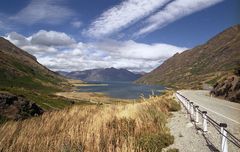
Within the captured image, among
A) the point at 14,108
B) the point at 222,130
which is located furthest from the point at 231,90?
the point at 222,130

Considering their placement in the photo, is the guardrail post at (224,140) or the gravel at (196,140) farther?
the gravel at (196,140)

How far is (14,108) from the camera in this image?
27609 millimetres

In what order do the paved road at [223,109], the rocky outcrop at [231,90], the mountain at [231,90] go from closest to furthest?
1. the paved road at [223,109]
2. the rocky outcrop at [231,90]
3. the mountain at [231,90]

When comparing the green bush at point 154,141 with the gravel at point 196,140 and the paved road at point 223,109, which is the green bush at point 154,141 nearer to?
the gravel at point 196,140

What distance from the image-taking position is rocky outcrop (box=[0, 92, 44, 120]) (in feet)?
84.2

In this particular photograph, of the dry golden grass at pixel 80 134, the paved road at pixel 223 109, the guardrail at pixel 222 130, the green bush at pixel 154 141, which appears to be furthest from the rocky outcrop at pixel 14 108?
the green bush at pixel 154 141

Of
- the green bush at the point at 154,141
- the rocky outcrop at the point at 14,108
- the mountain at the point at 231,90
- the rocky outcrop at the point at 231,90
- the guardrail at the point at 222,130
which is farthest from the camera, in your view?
the mountain at the point at 231,90

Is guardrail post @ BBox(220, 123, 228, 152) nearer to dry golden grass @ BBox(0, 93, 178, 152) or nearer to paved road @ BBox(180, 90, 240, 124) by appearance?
dry golden grass @ BBox(0, 93, 178, 152)

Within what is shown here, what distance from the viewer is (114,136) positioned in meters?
10.4

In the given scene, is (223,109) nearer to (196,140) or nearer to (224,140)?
(196,140)

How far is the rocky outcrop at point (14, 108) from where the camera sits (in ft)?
84.2

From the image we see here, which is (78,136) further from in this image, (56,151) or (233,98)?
(233,98)

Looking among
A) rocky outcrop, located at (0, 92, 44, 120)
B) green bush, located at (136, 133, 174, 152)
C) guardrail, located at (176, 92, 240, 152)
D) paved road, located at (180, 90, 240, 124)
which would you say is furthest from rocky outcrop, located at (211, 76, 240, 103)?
green bush, located at (136, 133, 174, 152)

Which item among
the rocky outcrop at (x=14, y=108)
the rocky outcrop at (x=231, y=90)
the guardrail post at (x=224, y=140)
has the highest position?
the rocky outcrop at (x=231, y=90)
